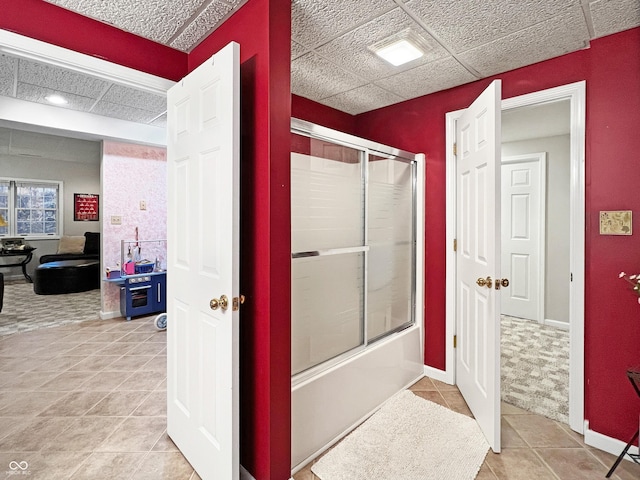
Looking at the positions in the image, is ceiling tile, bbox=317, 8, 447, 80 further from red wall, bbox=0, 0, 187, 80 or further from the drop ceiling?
red wall, bbox=0, 0, 187, 80

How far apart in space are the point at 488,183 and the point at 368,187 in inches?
31.6

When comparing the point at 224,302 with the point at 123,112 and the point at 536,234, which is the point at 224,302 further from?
the point at 536,234

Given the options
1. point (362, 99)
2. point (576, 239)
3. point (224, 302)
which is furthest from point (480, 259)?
point (362, 99)

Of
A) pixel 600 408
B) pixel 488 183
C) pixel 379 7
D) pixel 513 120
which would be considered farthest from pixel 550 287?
pixel 379 7

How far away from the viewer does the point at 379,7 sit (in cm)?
166

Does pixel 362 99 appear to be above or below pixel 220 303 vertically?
above

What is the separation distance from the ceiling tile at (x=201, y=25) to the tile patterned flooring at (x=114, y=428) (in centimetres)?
239

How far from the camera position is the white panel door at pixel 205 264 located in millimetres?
1469

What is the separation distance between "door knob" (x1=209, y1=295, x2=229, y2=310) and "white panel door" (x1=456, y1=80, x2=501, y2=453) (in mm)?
1497

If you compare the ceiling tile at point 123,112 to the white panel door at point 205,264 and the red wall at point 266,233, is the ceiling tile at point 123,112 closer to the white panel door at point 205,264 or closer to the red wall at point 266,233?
the white panel door at point 205,264

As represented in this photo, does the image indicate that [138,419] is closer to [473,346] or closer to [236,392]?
[236,392]

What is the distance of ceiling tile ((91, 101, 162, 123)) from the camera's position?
3.62 m

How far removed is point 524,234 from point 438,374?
2691 mm

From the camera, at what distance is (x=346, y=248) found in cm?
231
